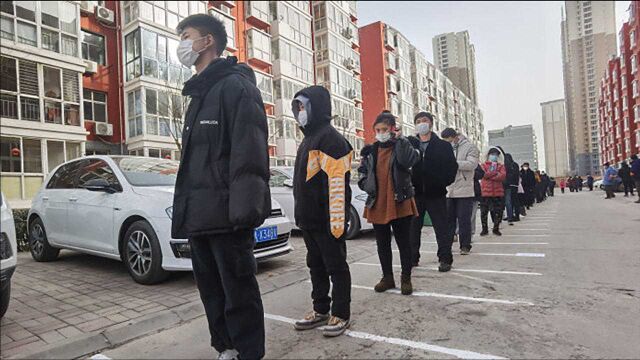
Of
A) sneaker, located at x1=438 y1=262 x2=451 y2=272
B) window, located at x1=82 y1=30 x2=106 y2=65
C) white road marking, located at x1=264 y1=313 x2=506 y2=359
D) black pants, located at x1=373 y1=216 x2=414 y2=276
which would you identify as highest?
window, located at x1=82 y1=30 x2=106 y2=65

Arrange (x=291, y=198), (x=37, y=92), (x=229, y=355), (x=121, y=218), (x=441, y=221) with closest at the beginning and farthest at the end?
(x=229, y=355)
(x=121, y=218)
(x=441, y=221)
(x=291, y=198)
(x=37, y=92)

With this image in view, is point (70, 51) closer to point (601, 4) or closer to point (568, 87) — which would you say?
point (601, 4)

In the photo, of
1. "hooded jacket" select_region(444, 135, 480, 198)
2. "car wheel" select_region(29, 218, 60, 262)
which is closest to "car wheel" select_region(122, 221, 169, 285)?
"car wheel" select_region(29, 218, 60, 262)

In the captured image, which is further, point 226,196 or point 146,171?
point 146,171

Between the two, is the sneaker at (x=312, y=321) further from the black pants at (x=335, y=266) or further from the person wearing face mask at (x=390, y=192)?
the person wearing face mask at (x=390, y=192)

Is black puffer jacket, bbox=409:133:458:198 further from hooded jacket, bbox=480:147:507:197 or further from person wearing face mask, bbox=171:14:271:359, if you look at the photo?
hooded jacket, bbox=480:147:507:197

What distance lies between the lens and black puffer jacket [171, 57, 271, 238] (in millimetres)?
2195

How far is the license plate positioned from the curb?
1240mm

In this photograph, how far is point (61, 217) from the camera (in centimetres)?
577

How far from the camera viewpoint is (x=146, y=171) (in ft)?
18.0

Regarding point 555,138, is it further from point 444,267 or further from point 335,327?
point 335,327

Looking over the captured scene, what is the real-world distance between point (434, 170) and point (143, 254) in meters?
3.77

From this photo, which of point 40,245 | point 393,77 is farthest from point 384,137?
point 393,77

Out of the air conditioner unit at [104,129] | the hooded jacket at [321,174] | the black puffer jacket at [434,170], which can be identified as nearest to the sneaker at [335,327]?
the hooded jacket at [321,174]
